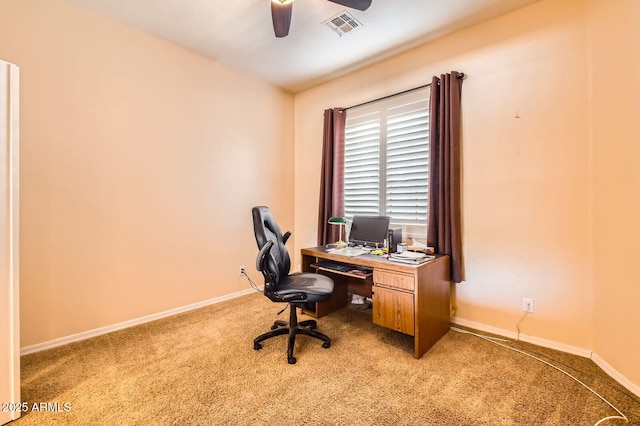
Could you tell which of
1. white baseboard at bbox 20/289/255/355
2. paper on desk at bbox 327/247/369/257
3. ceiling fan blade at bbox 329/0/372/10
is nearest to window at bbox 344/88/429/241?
paper on desk at bbox 327/247/369/257

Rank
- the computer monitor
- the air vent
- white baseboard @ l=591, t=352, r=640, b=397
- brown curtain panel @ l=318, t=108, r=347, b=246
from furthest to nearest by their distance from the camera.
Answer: brown curtain panel @ l=318, t=108, r=347, b=246, the computer monitor, the air vent, white baseboard @ l=591, t=352, r=640, b=397

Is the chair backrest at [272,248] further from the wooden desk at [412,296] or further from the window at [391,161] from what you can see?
the window at [391,161]

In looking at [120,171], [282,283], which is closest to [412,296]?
[282,283]

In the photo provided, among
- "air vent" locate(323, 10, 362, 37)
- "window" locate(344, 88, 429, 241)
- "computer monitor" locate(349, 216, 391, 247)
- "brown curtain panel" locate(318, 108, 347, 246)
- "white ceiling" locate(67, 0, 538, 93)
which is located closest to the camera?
"white ceiling" locate(67, 0, 538, 93)

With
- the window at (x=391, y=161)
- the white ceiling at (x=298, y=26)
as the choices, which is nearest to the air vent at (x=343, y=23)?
the white ceiling at (x=298, y=26)

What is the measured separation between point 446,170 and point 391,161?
2.19 ft

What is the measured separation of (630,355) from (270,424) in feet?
7.03

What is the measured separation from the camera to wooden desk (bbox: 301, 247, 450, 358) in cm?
205

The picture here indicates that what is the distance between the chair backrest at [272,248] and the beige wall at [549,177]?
166cm

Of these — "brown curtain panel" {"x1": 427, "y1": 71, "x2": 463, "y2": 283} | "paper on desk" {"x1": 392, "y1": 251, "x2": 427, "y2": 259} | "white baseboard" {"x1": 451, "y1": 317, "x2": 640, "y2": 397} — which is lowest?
"white baseboard" {"x1": 451, "y1": 317, "x2": 640, "y2": 397}

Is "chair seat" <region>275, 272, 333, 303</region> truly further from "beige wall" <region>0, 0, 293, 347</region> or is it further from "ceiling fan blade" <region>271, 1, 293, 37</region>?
"ceiling fan blade" <region>271, 1, 293, 37</region>

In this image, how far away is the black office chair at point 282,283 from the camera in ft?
6.73

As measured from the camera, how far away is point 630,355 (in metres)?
1.68

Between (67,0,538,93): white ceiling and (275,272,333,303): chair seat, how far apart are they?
2.23 metres
